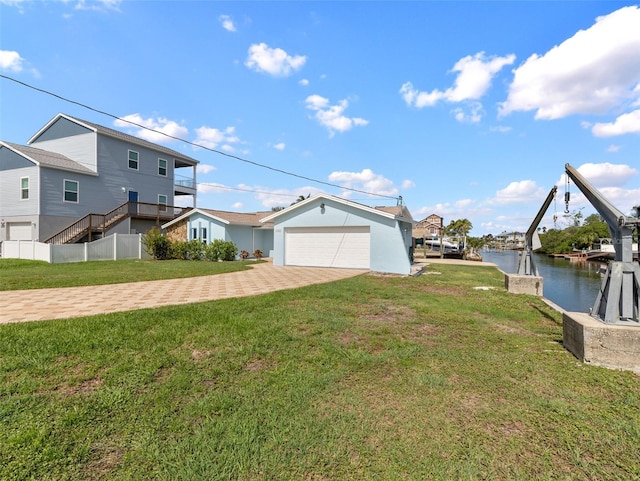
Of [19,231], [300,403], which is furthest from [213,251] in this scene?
[300,403]

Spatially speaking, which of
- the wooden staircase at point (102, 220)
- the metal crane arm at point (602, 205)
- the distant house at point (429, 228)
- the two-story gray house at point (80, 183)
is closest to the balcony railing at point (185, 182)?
the two-story gray house at point (80, 183)

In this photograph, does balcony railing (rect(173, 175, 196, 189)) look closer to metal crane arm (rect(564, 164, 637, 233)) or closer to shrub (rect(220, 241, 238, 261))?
shrub (rect(220, 241, 238, 261))

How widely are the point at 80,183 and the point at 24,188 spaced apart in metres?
2.68

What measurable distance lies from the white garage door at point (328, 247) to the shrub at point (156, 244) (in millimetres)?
7843

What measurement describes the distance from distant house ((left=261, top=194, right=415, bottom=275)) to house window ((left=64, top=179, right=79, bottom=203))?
512 inches

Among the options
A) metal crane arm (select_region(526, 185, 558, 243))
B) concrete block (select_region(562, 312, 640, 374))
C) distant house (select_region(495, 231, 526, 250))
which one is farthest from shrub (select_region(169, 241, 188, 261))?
distant house (select_region(495, 231, 526, 250))

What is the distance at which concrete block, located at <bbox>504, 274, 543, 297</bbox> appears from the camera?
9.75 m

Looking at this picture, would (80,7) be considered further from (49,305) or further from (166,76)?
(49,305)

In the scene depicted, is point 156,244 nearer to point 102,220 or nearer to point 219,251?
point 219,251

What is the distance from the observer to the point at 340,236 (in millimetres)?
15180

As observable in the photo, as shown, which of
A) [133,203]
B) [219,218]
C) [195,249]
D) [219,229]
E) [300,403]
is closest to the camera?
[300,403]

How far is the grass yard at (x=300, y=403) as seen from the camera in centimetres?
226

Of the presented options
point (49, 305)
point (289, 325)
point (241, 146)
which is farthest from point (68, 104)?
point (289, 325)

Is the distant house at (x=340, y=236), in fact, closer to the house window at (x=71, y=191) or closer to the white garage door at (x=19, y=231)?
the house window at (x=71, y=191)
